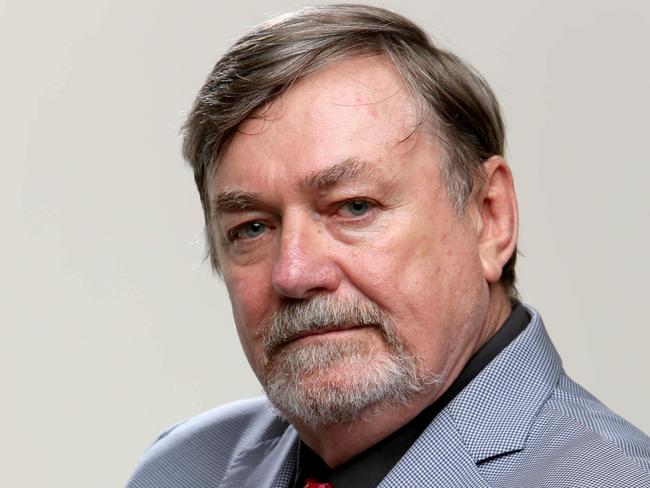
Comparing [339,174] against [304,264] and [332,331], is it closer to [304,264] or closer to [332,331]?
[304,264]

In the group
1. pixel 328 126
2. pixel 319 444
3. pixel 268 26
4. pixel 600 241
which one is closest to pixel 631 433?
pixel 319 444

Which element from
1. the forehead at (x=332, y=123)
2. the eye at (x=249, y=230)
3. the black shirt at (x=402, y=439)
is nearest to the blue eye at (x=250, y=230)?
the eye at (x=249, y=230)

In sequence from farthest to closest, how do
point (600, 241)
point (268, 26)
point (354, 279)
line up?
point (600, 241), point (268, 26), point (354, 279)

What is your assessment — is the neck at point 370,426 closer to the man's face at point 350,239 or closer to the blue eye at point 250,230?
the man's face at point 350,239

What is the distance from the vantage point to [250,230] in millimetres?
2822

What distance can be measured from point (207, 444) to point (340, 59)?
1.21m

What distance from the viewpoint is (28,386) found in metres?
4.70

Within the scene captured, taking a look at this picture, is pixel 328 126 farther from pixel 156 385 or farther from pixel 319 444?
pixel 156 385

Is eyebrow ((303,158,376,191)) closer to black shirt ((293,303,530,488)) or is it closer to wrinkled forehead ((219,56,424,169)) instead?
wrinkled forehead ((219,56,424,169))

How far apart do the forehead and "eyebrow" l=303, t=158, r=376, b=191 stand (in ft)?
0.04

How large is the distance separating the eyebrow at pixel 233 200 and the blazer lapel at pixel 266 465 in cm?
64

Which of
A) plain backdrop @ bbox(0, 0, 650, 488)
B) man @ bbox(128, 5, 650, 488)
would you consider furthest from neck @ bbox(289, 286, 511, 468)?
plain backdrop @ bbox(0, 0, 650, 488)

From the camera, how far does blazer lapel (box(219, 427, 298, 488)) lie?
10.0 ft

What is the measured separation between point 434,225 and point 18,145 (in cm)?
240
